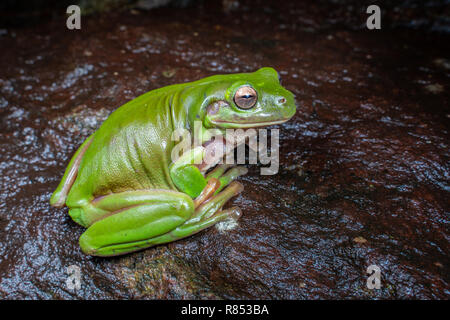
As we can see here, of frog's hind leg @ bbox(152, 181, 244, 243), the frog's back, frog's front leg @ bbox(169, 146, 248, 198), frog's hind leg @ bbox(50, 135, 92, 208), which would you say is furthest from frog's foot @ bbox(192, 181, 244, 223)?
frog's hind leg @ bbox(50, 135, 92, 208)

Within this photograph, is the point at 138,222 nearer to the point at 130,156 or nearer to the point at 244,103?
the point at 130,156

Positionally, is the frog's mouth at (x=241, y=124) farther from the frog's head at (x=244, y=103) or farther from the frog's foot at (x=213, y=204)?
the frog's foot at (x=213, y=204)

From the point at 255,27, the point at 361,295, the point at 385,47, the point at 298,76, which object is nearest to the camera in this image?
the point at 361,295

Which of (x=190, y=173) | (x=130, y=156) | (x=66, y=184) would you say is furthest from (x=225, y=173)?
(x=66, y=184)

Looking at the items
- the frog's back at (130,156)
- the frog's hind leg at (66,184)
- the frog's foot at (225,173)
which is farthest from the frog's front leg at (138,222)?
the frog's foot at (225,173)

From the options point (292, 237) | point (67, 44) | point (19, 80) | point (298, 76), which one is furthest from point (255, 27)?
point (292, 237)

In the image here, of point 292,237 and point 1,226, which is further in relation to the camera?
point 1,226

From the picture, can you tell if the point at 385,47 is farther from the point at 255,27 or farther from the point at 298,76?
the point at 255,27
